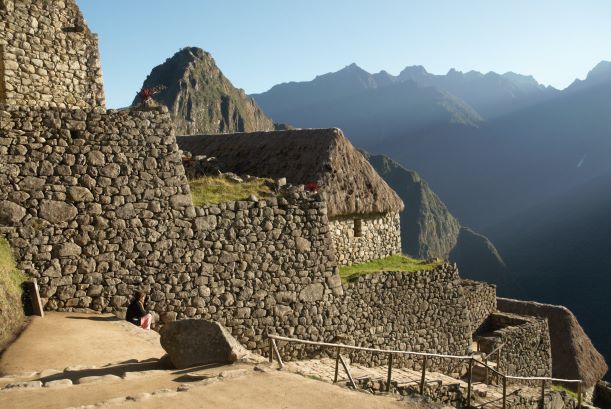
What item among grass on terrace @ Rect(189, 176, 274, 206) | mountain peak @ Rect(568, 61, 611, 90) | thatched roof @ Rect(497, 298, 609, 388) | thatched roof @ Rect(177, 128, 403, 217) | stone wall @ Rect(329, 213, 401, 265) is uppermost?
mountain peak @ Rect(568, 61, 611, 90)

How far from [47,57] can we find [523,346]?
16954 mm

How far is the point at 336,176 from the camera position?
17469 millimetres

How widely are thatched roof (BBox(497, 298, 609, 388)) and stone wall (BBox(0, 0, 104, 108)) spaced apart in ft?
Answer: 72.4

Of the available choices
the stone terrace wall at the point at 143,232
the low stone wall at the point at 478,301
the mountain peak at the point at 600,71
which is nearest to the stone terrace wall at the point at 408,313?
the stone terrace wall at the point at 143,232

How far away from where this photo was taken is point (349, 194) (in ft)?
57.8

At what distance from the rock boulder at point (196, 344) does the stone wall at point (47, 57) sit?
586cm

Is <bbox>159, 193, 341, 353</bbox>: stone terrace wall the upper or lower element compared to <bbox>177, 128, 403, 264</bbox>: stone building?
lower

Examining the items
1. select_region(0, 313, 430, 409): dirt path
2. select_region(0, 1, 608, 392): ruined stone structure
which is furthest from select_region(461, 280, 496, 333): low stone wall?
select_region(0, 313, 430, 409): dirt path

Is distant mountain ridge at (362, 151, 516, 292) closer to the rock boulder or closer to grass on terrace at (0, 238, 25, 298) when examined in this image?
the rock boulder

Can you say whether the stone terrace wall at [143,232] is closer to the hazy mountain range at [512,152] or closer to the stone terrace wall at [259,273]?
the stone terrace wall at [259,273]

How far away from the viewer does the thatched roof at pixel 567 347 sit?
25.5m

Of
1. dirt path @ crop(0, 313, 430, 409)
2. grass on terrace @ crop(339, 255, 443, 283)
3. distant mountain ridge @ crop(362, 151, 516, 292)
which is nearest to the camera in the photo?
dirt path @ crop(0, 313, 430, 409)

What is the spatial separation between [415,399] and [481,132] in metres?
127

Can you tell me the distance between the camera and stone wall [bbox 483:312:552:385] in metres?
18.9
